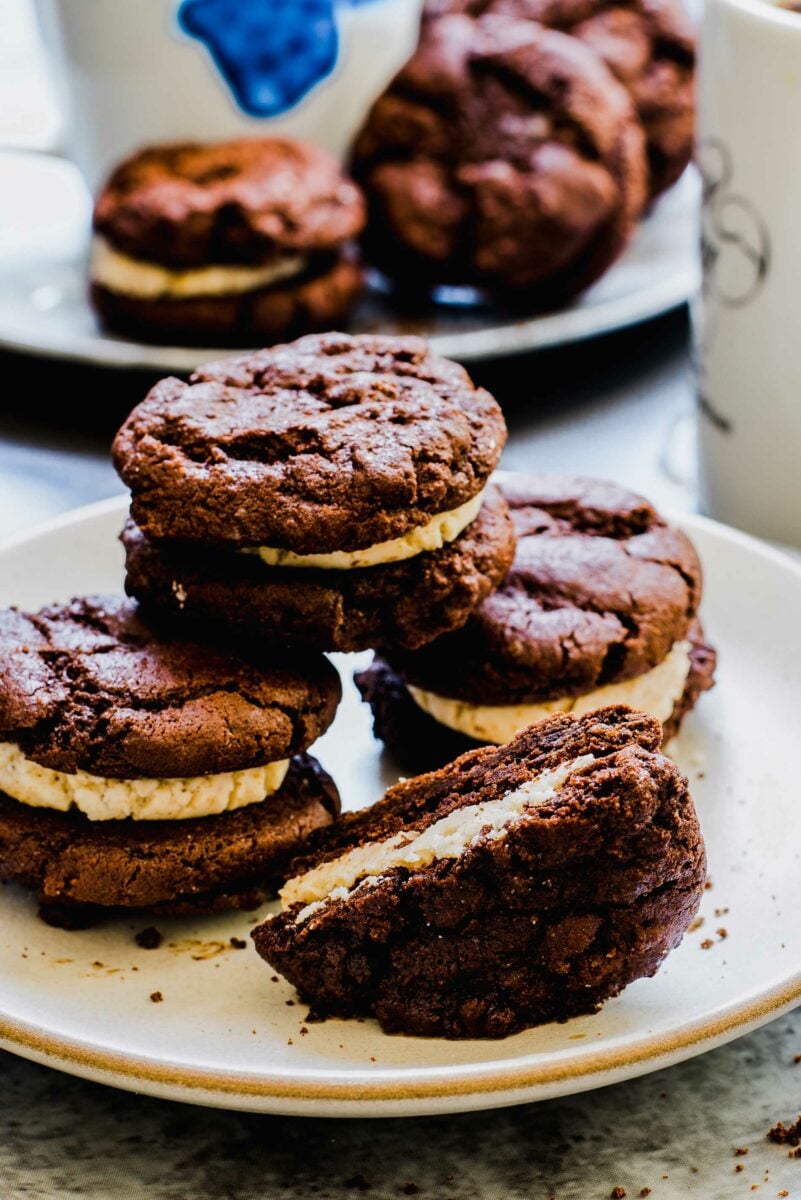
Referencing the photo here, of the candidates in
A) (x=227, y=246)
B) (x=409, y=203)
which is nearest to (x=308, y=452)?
(x=227, y=246)

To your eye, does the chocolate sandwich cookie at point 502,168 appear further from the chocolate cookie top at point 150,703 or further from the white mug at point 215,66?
the chocolate cookie top at point 150,703

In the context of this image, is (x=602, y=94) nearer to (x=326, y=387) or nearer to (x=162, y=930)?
(x=326, y=387)

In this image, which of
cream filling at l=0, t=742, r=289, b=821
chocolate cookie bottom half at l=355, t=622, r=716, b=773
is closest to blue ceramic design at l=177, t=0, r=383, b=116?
chocolate cookie bottom half at l=355, t=622, r=716, b=773

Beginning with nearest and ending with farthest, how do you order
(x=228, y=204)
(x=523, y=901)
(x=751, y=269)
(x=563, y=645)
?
(x=523, y=901) → (x=563, y=645) → (x=751, y=269) → (x=228, y=204)

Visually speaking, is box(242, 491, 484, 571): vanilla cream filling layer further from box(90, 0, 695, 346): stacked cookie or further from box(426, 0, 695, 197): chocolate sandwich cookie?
box(426, 0, 695, 197): chocolate sandwich cookie

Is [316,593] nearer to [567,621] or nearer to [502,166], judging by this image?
[567,621]

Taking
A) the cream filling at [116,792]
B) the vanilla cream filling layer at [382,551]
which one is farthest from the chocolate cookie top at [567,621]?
the cream filling at [116,792]
